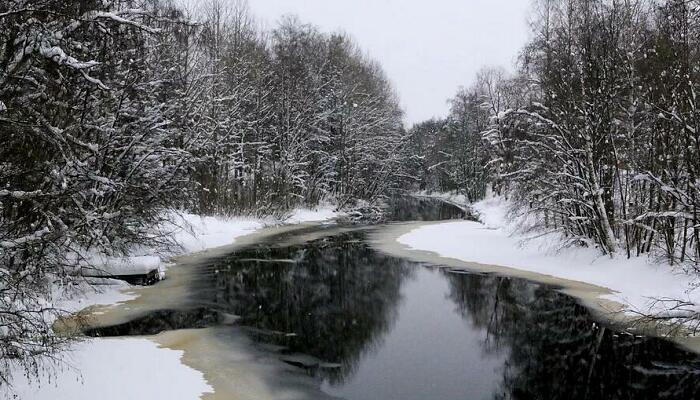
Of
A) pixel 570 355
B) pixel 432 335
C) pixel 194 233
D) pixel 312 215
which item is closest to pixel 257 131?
pixel 312 215

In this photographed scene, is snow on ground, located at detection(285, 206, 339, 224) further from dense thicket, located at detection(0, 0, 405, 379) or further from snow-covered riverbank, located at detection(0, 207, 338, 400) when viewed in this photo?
snow-covered riverbank, located at detection(0, 207, 338, 400)

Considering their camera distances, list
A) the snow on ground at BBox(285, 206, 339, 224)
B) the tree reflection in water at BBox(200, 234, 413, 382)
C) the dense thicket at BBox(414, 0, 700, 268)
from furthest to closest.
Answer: the snow on ground at BBox(285, 206, 339, 224) < the dense thicket at BBox(414, 0, 700, 268) < the tree reflection in water at BBox(200, 234, 413, 382)

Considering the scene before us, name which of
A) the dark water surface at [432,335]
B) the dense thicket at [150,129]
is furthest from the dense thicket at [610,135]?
the dense thicket at [150,129]

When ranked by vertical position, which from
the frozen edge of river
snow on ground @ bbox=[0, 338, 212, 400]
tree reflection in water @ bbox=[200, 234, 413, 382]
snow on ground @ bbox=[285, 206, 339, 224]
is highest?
snow on ground @ bbox=[285, 206, 339, 224]

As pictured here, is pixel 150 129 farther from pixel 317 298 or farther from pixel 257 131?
pixel 257 131

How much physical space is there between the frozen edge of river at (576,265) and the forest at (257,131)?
23.5 inches

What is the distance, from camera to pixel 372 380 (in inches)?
335

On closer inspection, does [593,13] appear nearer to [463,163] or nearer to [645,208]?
[645,208]

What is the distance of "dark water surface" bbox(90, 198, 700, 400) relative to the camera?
27.6 feet

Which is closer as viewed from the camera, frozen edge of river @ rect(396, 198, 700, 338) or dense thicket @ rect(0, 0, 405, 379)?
dense thicket @ rect(0, 0, 405, 379)

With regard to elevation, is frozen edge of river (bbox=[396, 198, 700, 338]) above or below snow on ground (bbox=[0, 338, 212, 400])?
above

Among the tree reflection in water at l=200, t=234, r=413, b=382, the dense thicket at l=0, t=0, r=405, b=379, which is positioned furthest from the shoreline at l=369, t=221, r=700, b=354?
the dense thicket at l=0, t=0, r=405, b=379

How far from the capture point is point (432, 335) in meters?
11.2

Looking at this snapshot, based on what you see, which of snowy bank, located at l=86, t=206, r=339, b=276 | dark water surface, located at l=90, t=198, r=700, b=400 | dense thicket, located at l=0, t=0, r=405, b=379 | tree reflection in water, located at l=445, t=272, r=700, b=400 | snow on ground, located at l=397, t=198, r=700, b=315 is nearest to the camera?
dense thicket, located at l=0, t=0, r=405, b=379
